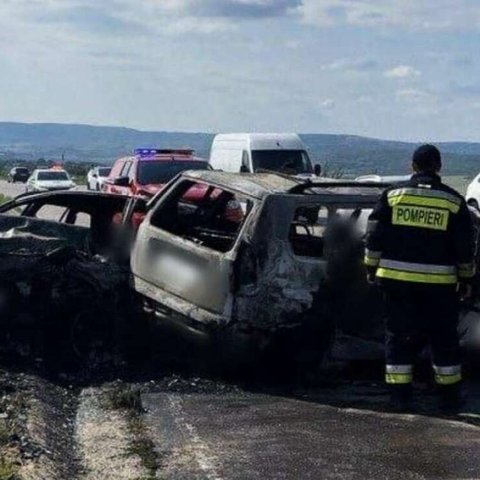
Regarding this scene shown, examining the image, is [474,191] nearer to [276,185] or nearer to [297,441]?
[276,185]

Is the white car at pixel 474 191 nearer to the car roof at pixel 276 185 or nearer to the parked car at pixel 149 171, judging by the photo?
the parked car at pixel 149 171

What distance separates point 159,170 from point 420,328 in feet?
42.8

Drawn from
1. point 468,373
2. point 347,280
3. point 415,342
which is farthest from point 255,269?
point 468,373

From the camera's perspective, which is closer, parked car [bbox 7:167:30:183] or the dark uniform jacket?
the dark uniform jacket

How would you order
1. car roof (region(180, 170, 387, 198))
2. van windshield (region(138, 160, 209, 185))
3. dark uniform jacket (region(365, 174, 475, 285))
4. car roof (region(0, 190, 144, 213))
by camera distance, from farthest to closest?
van windshield (region(138, 160, 209, 185)) → car roof (region(0, 190, 144, 213)) → car roof (region(180, 170, 387, 198)) → dark uniform jacket (region(365, 174, 475, 285))

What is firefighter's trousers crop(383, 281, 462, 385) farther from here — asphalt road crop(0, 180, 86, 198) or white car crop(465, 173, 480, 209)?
asphalt road crop(0, 180, 86, 198)

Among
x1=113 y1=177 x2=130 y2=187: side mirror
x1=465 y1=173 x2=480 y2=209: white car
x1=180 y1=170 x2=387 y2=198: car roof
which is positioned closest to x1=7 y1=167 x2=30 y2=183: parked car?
x1=465 y1=173 x2=480 y2=209: white car

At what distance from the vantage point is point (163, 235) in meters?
8.56

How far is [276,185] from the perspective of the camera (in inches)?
314

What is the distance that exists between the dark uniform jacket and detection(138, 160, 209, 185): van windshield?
41.5ft

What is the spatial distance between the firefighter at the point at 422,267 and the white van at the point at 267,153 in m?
18.2

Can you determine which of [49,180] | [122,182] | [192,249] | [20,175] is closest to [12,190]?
[49,180]

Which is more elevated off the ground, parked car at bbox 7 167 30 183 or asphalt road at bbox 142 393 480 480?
asphalt road at bbox 142 393 480 480

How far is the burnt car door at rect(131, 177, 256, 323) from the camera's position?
25.3ft
